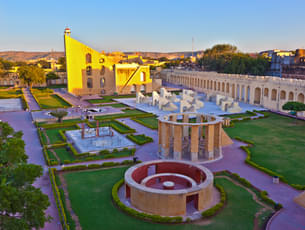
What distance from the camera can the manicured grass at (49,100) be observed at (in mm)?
54188

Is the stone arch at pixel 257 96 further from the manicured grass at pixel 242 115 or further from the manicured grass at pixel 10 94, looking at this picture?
the manicured grass at pixel 10 94

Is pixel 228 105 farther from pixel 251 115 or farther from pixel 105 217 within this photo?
pixel 105 217

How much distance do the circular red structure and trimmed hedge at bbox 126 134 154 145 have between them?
902 cm

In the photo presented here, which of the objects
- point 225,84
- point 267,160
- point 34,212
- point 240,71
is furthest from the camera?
point 240,71

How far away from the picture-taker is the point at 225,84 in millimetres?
66125

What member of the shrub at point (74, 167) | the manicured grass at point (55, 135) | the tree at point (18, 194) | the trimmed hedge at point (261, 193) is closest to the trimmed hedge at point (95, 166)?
the shrub at point (74, 167)

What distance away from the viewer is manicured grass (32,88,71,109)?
178 ft

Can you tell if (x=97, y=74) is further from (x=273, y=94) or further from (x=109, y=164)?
(x=109, y=164)

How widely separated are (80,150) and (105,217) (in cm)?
1257

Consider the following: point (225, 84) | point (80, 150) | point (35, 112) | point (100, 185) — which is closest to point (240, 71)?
point (225, 84)

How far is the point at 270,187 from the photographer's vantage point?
20.7 m

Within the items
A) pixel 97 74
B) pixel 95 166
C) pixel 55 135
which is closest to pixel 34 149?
pixel 55 135

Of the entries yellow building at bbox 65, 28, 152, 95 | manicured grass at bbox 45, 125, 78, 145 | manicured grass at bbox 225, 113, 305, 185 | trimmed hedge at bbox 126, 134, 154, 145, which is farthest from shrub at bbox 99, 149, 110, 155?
yellow building at bbox 65, 28, 152, 95

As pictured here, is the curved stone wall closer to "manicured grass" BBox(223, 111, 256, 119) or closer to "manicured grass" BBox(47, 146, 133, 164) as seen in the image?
"manicured grass" BBox(47, 146, 133, 164)
